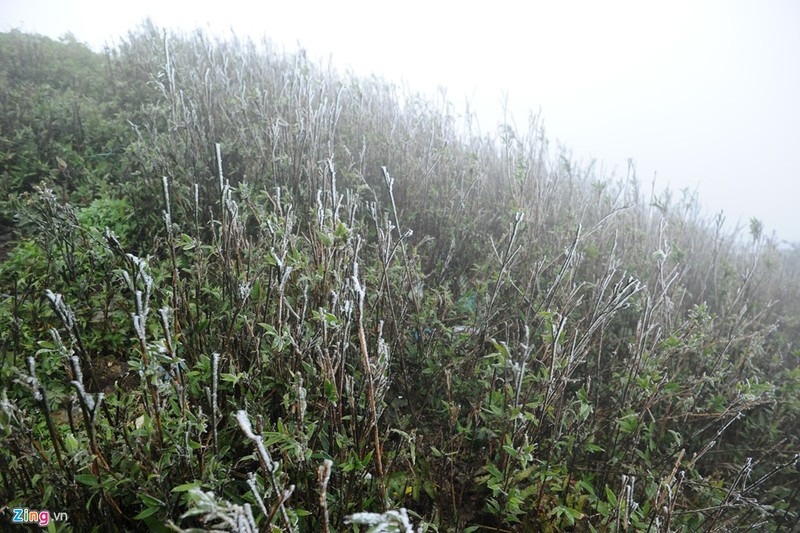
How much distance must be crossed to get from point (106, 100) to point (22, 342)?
3555 mm

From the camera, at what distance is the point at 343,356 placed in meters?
1.17

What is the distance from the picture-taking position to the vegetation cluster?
44.6 inches

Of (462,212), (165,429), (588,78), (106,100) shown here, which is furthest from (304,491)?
(588,78)

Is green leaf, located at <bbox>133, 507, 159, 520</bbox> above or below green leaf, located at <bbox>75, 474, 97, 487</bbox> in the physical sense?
below

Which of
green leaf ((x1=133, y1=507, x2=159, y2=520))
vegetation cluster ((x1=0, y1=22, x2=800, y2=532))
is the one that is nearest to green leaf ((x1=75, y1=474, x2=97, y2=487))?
vegetation cluster ((x1=0, y1=22, x2=800, y2=532))

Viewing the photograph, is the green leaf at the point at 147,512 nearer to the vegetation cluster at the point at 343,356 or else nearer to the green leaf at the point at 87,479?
the vegetation cluster at the point at 343,356

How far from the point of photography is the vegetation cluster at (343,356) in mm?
1134

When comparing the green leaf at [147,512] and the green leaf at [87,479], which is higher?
the green leaf at [87,479]

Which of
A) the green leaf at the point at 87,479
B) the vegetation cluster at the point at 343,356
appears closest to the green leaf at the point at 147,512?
the vegetation cluster at the point at 343,356

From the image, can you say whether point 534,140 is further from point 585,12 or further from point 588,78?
point 585,12

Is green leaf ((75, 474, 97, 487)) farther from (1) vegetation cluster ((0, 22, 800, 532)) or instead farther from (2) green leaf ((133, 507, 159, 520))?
(2) green leaf ((133, 507, 159, 520))

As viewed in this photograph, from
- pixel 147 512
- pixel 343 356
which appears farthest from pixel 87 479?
pixel 343 356

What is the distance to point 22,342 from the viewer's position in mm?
1739

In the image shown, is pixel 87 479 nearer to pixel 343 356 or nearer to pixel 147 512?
pixel 147 512
